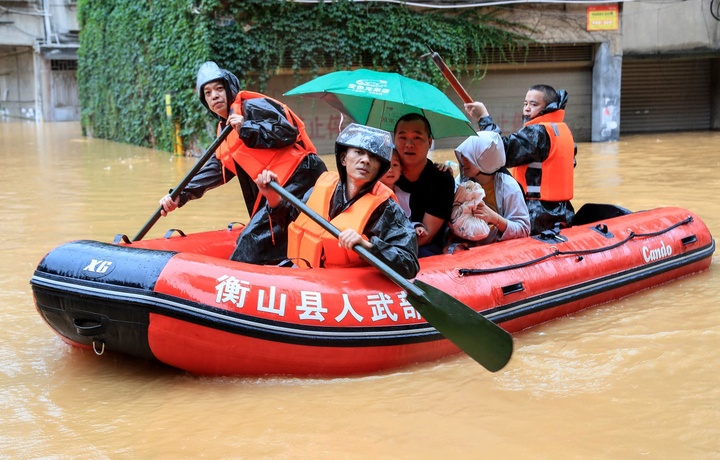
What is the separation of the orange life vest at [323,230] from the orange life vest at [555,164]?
1704mm

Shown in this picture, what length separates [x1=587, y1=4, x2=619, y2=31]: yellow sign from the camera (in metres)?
14.8

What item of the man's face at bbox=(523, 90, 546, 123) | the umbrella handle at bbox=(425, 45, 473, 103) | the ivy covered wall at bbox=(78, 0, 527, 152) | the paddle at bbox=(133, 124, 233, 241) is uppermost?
the ivy covered wall at bbox=(78, 0, 527, 152)

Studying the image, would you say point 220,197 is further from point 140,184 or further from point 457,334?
point 457,334

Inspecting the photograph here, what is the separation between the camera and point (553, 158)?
195 inches

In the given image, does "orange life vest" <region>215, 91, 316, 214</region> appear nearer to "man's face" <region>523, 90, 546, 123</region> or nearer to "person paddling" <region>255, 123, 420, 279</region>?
"person paddling" <region>255, 123, 420, 279</region>

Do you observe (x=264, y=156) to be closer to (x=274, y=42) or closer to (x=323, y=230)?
(x=323, y=230)

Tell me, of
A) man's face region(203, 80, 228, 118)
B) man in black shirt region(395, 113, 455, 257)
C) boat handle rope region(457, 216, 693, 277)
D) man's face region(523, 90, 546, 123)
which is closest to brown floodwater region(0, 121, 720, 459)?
boat handle rope region(457, 216, 693, 277)

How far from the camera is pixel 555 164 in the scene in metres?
4.97

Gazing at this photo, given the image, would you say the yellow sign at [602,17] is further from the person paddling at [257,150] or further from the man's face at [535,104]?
the person paddling at [257,150]

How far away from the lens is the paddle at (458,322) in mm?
3281

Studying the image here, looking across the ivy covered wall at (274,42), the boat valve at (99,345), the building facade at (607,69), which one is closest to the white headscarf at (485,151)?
the boat valve at (99,345)

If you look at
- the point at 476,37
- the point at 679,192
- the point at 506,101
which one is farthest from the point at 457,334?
the point at 506,101

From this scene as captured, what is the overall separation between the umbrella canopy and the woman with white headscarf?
14 centimetres

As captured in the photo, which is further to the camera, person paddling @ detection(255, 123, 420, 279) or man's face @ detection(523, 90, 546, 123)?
man's face @ detection(523, 90, 546, 123)
